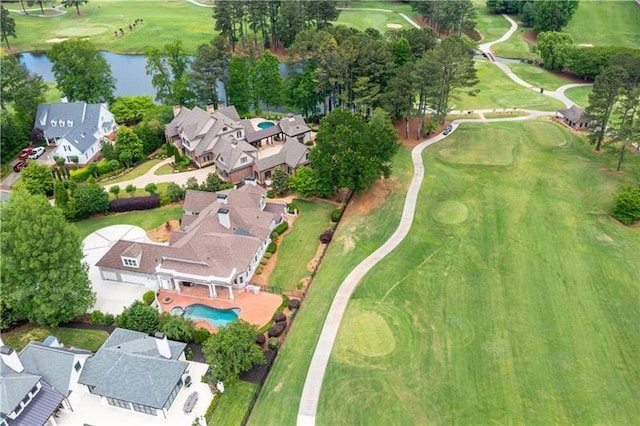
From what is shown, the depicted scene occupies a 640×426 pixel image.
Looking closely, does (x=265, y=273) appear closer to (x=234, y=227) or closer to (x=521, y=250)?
(x=234, y=227)

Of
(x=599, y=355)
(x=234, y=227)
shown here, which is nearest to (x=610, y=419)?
(x=599, y=355)

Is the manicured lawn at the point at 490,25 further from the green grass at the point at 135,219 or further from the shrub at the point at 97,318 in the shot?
the shrub at the point at 97,318

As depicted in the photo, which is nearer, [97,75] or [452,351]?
[452,351]

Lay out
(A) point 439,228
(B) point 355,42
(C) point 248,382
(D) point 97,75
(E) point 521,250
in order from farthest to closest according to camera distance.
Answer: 1. (D) point 97,75
2. (B) point 355,42
3. (A) point 439,228
4. (E) point 521,250
5. (C) point 248,382

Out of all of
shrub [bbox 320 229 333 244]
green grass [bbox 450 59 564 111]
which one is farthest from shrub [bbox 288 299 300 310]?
green grass [bbox 450 59 564 111]

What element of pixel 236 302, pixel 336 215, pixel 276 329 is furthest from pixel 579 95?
pixel 276 329

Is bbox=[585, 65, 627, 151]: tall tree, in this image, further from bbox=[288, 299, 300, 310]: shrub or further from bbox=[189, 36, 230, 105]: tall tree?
bbox=[189, 36, 230, 105]: tall tree
